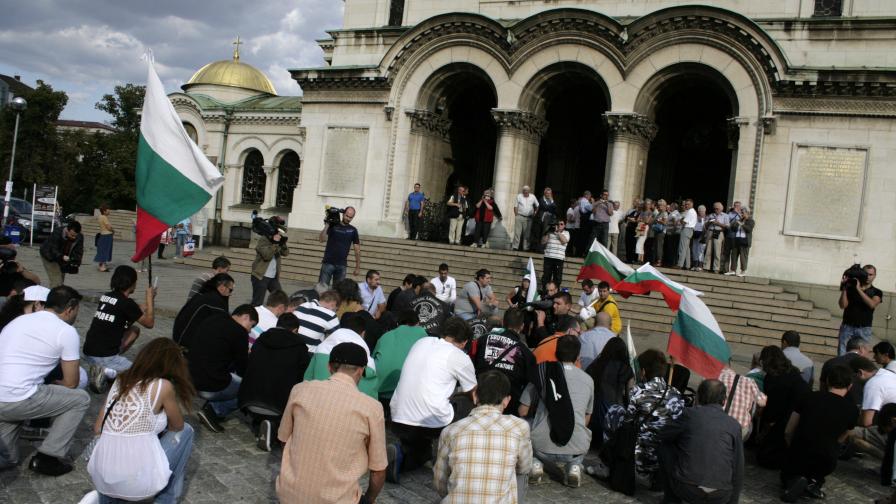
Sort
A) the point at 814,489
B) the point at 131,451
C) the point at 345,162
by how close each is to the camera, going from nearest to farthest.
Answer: the point at 131,451
the point at 814,489
the point at 345,162

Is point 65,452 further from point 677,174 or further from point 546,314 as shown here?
point 677,174

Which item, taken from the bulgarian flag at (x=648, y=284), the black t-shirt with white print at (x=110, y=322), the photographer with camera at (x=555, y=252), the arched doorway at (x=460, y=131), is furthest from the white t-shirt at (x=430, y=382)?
the arched doorway at (x=460, y=131)

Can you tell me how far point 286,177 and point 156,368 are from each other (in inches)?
1226

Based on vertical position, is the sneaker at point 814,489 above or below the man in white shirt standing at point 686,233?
below

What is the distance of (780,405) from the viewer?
851cm

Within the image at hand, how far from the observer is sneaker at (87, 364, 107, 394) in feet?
28.4

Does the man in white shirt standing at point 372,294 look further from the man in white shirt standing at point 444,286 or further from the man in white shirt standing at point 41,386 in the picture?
the man in white shirt standing at point 41,386

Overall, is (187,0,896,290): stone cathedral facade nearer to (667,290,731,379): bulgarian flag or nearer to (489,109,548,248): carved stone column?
(489,109,548,248): carved stone column

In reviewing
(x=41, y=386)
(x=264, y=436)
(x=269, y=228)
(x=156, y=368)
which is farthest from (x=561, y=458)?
(x=269, y=228)

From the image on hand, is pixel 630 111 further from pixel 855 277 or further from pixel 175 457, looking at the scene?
pixel 175 457

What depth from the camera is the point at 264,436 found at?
298 inches

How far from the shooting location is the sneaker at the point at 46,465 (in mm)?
6465

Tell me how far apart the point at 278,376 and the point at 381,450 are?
292cm

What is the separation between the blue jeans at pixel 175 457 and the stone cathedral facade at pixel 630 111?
695 inches
